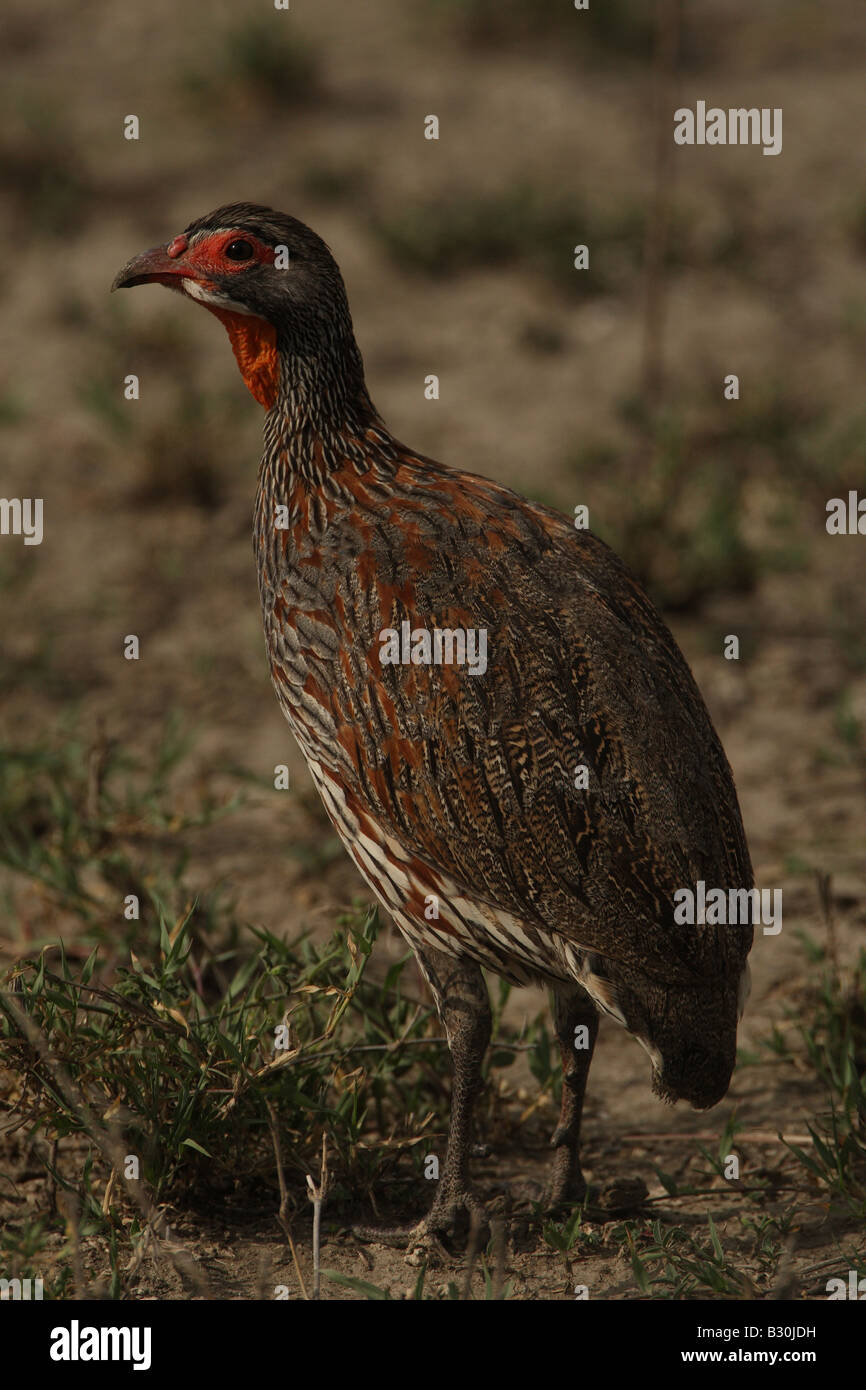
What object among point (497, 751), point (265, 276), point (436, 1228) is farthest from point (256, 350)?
point (436, 1228)

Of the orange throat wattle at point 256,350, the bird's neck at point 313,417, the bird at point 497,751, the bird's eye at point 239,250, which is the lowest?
the bird at point 497,751

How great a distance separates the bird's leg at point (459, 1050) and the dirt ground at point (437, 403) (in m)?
0.13

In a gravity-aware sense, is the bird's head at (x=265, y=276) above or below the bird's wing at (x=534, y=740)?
above

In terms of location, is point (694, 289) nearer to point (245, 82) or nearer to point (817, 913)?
point (245, 82)

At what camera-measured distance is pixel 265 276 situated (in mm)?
4234

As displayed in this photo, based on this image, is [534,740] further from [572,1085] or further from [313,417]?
[313,417]

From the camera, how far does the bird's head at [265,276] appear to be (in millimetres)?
4238

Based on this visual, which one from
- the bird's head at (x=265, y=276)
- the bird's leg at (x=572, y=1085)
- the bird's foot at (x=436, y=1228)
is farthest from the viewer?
the bird's head at (x=265, y=276)

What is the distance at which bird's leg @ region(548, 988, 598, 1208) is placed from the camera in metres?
4.10

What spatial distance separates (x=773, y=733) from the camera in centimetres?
623

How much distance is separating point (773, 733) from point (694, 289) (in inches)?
150

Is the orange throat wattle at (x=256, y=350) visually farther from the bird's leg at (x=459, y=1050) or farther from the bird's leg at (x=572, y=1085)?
the bird's leg at (x=572, y=1085)

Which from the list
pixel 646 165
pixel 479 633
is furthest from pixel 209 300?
pixel 646 165

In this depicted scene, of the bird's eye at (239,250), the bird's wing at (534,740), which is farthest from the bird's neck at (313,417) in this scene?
the bird's wing at (534,740)
